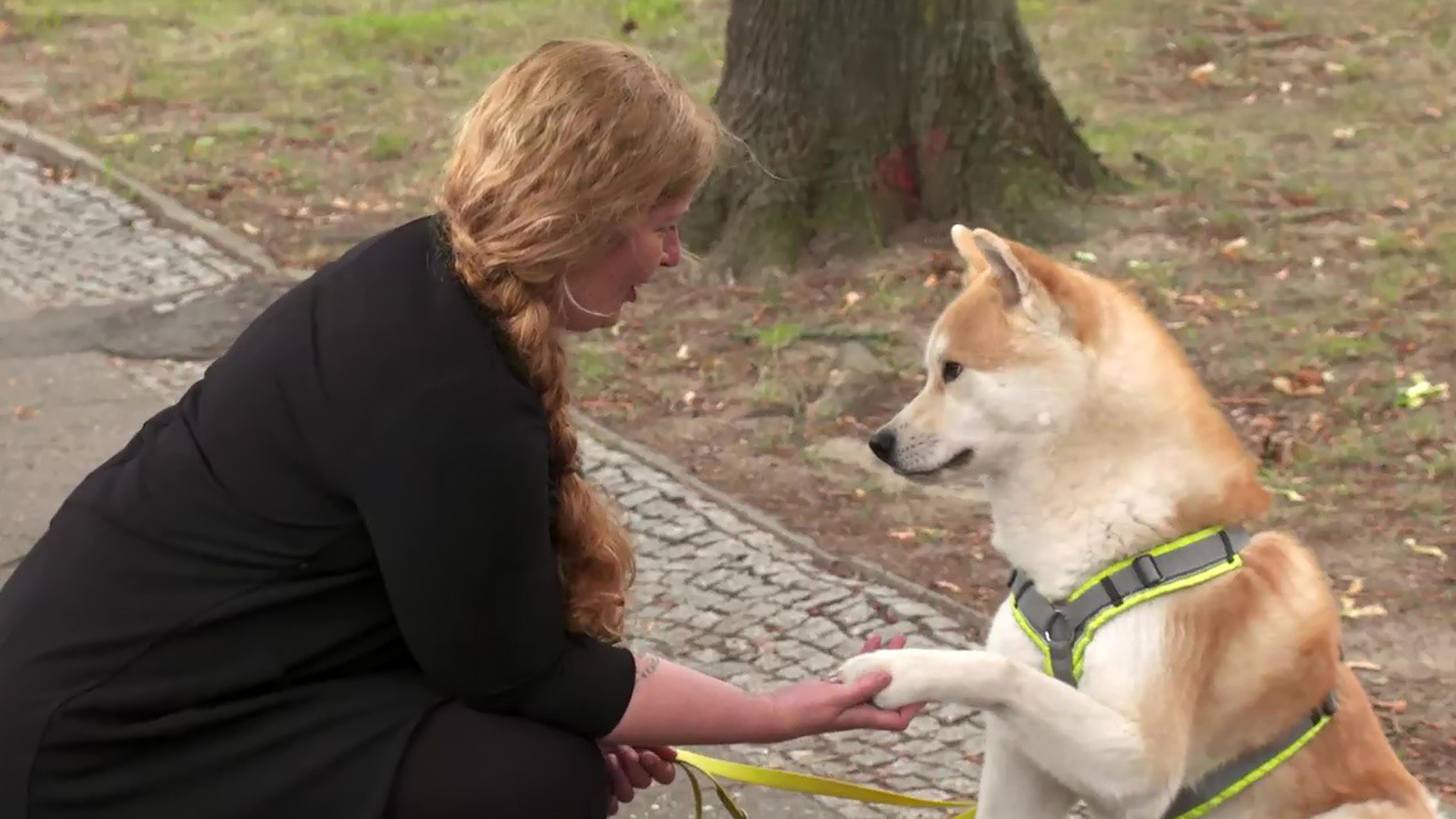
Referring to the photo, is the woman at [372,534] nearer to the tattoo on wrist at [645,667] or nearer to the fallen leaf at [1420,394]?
the tattoo on wrist at [645,667]

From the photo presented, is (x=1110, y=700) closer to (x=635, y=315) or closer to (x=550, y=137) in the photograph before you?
(x=550, y=137)

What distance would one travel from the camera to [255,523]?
2422 millimetres

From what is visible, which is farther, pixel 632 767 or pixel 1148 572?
pixel 632 767

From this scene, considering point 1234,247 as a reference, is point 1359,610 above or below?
below

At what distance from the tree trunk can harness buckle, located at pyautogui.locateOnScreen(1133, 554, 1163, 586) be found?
4.08 m

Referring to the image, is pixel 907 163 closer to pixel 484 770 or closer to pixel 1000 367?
pixel 1000 367

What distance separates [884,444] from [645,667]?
828mm

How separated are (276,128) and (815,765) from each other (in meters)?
6.65

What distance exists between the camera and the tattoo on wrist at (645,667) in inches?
108

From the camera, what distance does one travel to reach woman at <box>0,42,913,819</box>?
7.82ft

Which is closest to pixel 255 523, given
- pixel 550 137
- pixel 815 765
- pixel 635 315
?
pixel 550 137

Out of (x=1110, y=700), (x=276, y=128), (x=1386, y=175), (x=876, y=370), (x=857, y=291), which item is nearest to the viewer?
(x=1110, y=700)

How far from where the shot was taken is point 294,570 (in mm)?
2441

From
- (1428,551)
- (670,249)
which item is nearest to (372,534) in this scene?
(670,249)
